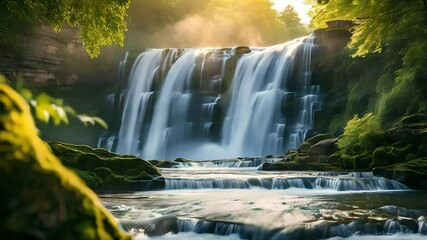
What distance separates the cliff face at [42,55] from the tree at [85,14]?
27.6 metres

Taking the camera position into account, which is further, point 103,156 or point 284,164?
point 284,164

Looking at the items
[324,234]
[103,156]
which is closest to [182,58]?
[103,156]

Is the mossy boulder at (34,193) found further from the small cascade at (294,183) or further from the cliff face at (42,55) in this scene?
the cliff face at (42,55)

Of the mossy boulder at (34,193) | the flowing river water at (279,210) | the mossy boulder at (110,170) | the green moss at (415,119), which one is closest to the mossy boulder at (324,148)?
the green moss at (415,119)

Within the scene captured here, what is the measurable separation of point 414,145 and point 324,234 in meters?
12.5

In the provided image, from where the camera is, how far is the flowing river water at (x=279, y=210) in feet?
29.8

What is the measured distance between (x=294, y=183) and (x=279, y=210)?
19.1 feet

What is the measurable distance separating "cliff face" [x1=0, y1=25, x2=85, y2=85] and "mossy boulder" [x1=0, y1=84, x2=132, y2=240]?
41.8 m

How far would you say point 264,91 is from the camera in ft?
122

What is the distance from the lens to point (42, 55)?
4356 cm

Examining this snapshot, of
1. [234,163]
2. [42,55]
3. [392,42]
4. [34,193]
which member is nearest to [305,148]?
[234,163]

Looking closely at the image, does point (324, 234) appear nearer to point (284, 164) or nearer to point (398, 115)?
point (284, 164)

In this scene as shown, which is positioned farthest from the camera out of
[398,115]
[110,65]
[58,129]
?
[110,65]

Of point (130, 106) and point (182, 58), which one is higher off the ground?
point (182, 58)
